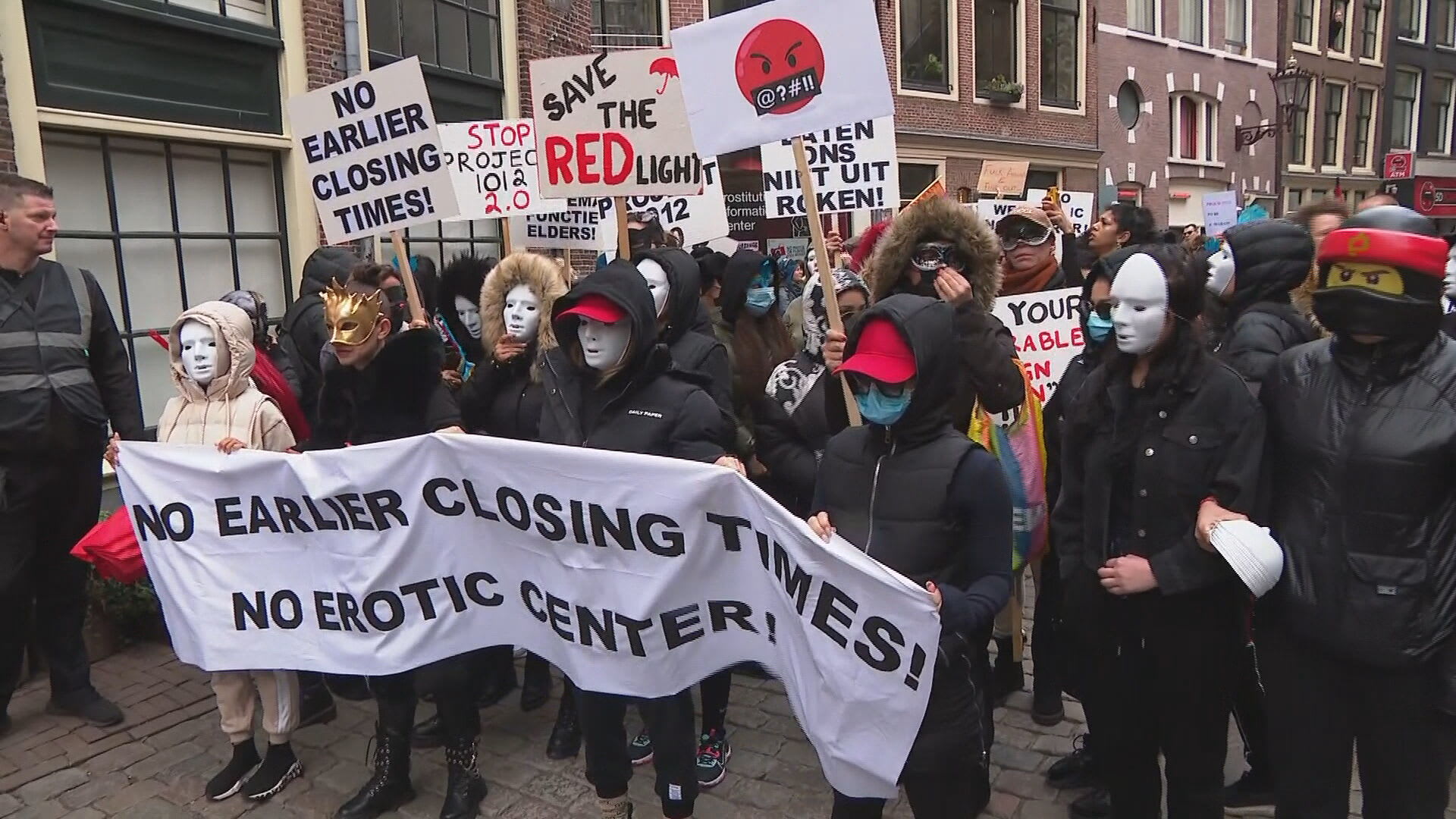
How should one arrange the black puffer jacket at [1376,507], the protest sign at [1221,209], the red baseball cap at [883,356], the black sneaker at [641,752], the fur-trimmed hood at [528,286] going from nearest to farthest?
the black puffer jacket at [1376,507], the red baseball cap at [883,356], the black sneaker at [641,752], the fur-trimmed hood at [528,286], the protest sign at [1221,209]

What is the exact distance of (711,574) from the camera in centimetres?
290

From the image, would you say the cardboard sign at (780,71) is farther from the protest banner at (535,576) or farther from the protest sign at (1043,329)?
the protest banner at (535,576)

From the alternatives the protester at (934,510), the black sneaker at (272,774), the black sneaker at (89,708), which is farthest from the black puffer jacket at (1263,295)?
the black sneaker at (89,708)

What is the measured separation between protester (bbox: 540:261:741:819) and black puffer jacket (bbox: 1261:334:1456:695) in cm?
161

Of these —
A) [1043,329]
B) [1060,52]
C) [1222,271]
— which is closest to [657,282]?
[1043,329]

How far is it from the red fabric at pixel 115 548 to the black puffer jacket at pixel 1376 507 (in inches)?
157

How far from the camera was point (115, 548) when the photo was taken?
3762 millimetres

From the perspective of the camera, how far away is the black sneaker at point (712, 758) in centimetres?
372

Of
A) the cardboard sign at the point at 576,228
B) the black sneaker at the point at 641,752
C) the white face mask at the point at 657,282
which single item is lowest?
the black sneaker at the point at 641,752

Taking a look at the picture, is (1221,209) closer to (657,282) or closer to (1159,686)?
(657,282)

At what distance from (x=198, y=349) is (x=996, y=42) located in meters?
19.8

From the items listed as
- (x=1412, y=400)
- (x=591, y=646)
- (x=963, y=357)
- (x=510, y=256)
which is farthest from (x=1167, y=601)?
(x=510, y=256)

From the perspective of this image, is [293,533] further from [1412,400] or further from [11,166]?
[11,166]

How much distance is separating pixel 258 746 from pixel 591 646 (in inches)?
A: 79.2
